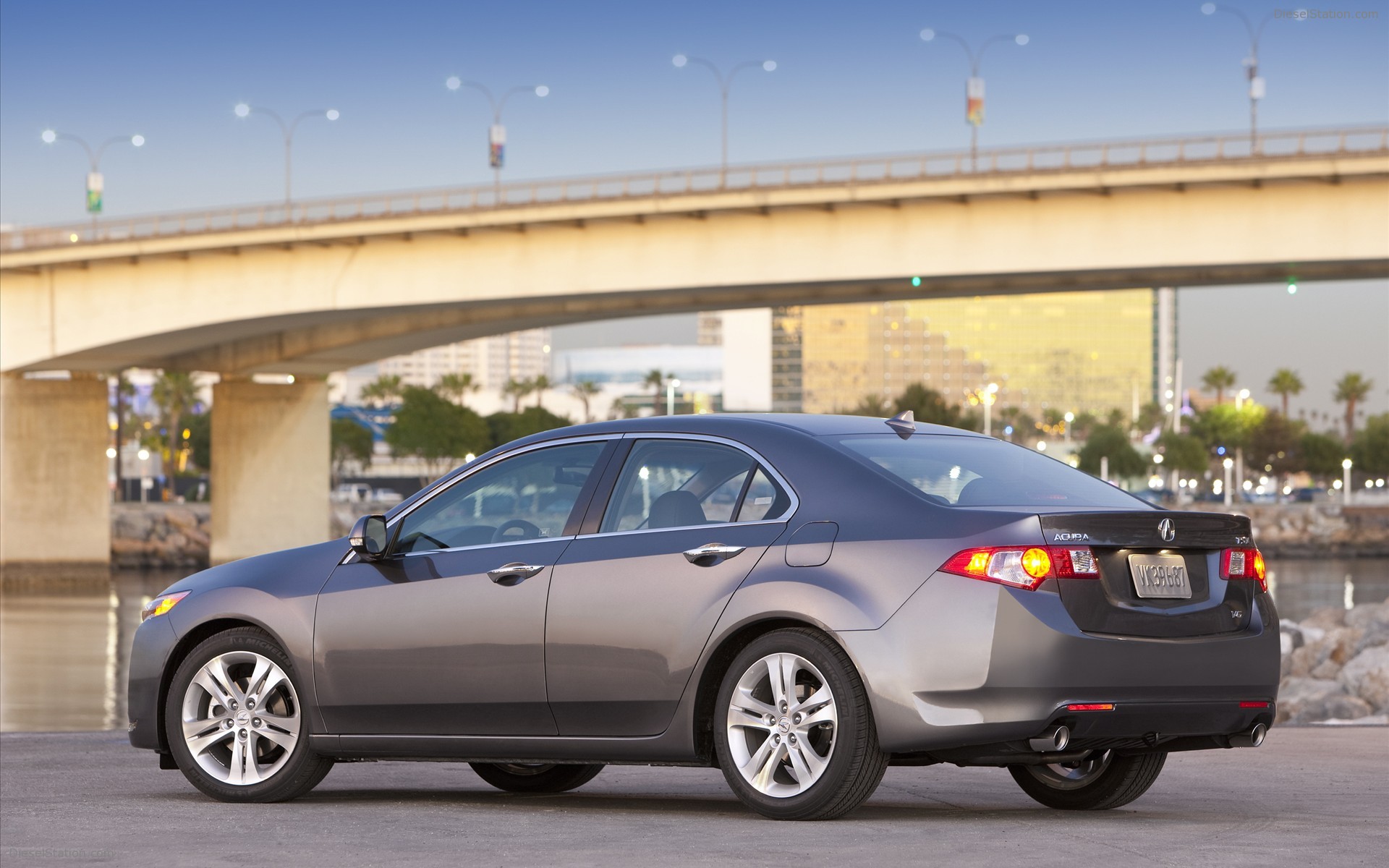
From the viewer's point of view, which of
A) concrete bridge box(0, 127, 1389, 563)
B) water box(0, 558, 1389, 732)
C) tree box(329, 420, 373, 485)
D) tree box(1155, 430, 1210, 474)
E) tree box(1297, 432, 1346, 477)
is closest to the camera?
water box(0, 558, 1389, 732)

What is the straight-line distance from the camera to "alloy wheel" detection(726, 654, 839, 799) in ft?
21.4

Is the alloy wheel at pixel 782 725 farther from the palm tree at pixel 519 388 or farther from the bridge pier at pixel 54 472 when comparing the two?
the palm tree at pixel 519 388

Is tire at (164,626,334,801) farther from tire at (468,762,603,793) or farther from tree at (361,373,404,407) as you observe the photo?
tree at (361,373,404,407)

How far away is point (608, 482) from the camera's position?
7.25 meters

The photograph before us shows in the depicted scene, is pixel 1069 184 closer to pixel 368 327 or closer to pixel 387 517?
pixel 368 327

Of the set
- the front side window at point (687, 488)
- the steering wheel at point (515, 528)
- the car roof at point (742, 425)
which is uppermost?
the car roof at point (742, 425)

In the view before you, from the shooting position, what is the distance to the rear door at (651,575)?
681 cm

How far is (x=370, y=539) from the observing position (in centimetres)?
763

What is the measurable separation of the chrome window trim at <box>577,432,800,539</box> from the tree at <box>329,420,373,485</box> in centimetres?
12967

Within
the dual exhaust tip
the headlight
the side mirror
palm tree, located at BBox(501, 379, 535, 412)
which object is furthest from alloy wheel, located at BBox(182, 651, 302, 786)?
palm tree, located at BBox(501, 379, 535, 412)

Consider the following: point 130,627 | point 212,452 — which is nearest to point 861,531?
point 130,627

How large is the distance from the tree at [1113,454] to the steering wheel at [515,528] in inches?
5792

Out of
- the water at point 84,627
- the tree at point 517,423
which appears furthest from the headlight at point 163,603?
the tree at point 517,423

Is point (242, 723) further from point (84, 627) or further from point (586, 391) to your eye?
point (586, 391)
